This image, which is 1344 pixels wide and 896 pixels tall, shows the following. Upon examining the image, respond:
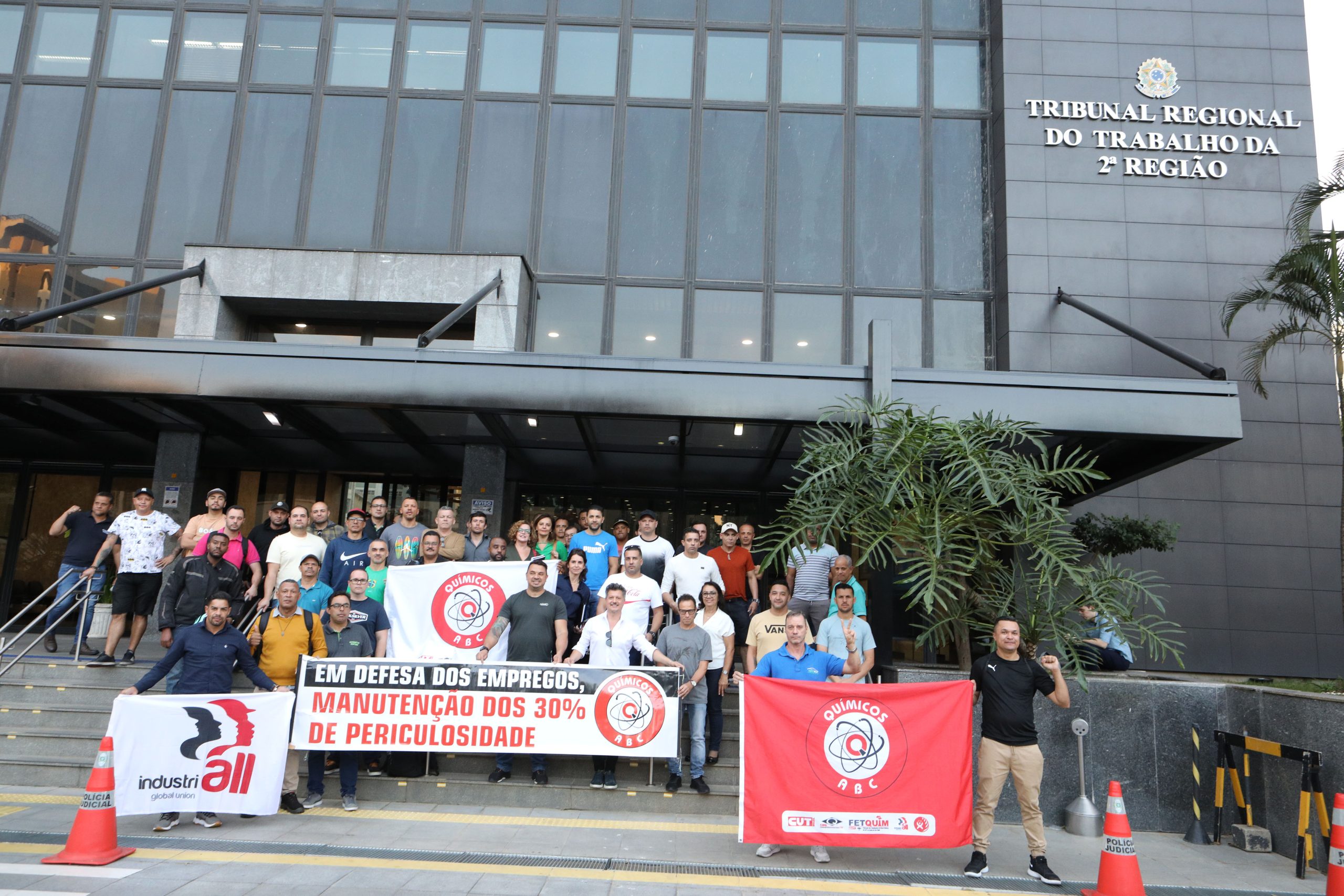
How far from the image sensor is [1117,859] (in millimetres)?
5973

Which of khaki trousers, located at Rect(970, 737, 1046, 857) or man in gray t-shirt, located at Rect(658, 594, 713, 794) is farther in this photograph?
man in gray t-shirt, located at Rect(658, 594, 713, 794)

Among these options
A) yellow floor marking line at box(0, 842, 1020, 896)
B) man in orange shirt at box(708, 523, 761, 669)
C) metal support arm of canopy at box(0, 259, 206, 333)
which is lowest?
yellow floor marking line at box(0, 842, 1020, 896)

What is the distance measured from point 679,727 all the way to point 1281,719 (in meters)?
5.45

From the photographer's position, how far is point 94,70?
47.5 ft

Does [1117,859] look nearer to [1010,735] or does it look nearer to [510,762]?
[1010,735]

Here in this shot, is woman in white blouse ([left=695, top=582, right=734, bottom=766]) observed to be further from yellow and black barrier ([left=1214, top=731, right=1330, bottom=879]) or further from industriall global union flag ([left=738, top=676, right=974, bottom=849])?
yellow and black barrier ([left=1214, top=731, right=1330, bottom=879])

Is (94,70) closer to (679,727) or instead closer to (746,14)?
(746,14)

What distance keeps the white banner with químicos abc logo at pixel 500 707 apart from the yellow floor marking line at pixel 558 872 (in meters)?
1.52

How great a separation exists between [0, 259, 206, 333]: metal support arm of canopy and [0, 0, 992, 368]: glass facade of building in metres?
0.97

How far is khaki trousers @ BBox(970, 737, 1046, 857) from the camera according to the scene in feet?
21.6

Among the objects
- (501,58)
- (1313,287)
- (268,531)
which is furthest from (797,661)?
(501,58)

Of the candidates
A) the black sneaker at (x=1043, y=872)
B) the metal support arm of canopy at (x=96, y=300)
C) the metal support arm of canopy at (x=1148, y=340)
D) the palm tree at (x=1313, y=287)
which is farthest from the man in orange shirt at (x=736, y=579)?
the metal support arm of canopy at (x=96, y=300)

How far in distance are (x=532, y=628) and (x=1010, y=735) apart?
426 centimetres

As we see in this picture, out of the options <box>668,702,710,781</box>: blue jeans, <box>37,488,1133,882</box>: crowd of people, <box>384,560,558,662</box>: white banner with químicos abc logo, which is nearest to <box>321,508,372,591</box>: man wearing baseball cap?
<box>37,488,1133,882</box>: crowd of people
